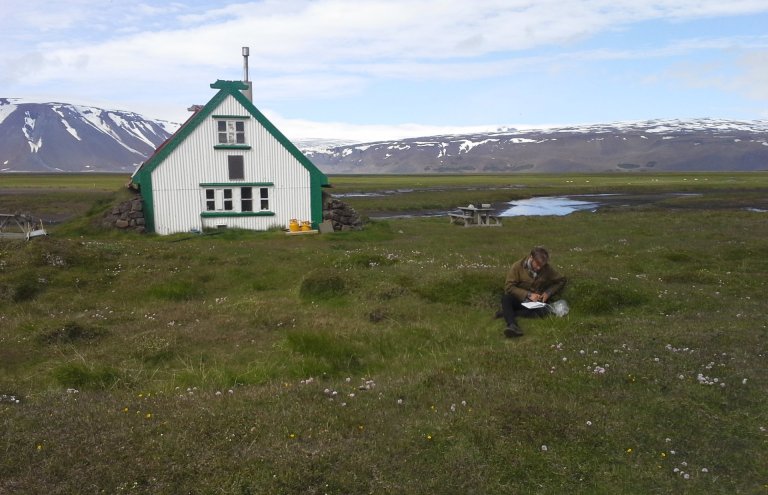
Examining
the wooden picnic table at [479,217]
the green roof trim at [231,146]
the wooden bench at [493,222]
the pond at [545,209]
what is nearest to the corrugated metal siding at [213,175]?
the green roof trim at [231,146]

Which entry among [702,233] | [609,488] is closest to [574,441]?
[609,488]

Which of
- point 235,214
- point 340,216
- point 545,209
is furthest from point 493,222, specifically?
point 545,209

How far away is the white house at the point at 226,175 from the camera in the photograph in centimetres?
3819

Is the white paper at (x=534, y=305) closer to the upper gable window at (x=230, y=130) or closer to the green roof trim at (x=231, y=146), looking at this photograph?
the green roof trim at (x=231, y=146)

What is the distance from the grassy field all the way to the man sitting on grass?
59 centimetres

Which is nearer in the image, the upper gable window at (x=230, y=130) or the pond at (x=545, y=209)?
the upper gable window at (x=230, y=130)

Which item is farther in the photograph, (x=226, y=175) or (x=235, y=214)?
(x=235, y=214)

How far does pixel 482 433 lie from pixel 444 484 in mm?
1261

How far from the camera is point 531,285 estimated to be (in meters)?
15.4

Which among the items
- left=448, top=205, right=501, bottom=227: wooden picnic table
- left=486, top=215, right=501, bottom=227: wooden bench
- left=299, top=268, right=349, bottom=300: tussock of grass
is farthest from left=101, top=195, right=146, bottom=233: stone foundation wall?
left=486, top=215, right=501, bottom=227: wooden bench

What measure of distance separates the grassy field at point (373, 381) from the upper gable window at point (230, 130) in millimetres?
17704

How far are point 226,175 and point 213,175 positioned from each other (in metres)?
0.85

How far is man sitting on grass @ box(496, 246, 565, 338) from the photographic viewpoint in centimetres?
1500

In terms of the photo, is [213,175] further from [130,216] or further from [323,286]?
[323,286]
